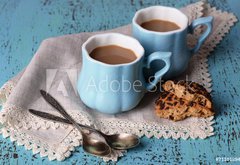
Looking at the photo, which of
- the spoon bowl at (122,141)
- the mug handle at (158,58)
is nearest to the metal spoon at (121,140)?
the spoon bowl at (122,141)

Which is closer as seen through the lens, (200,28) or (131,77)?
(131,77)

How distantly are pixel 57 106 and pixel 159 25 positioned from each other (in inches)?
10.9

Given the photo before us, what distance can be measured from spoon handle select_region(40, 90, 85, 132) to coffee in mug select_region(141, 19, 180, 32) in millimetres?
243

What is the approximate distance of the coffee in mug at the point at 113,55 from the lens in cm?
87

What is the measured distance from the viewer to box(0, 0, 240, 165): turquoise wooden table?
820 millimetres

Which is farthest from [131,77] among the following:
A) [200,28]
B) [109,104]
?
[200,28]

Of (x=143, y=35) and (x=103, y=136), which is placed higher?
(x=143, y=35)

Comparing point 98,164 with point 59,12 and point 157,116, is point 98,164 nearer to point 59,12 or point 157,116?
point 157,116

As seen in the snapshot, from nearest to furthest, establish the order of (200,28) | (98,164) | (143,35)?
A: 1. (98,164)
2. (143,35)
3. (200,28)

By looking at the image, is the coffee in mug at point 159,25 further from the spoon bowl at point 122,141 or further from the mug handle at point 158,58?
A: the spoon bowl at point 122,141

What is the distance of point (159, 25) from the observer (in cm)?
98

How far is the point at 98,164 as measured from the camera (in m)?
0.80

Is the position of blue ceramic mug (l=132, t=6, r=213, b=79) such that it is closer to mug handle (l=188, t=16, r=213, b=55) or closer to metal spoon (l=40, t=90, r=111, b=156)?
mug handle (l=188, t=16, r=213, b=55)

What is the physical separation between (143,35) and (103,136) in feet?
0.74
